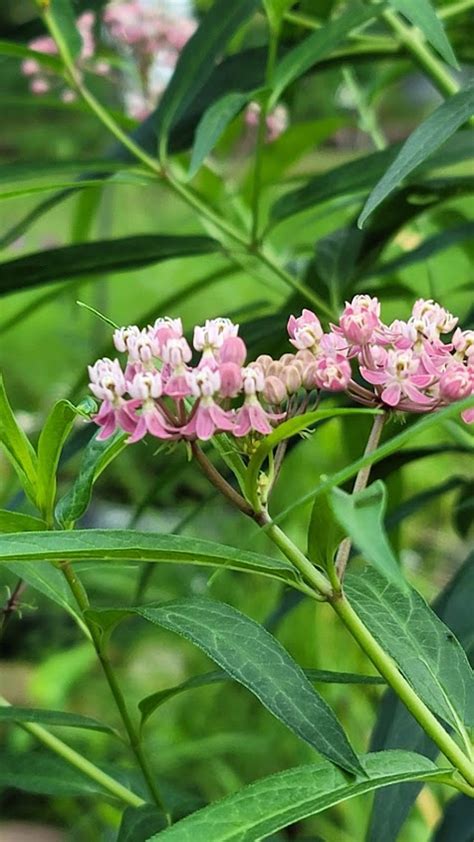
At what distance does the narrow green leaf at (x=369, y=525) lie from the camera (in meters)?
0.24

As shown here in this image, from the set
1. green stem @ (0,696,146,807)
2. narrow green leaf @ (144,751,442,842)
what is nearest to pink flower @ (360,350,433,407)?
narrow green leaf @ (144,751,442,842)

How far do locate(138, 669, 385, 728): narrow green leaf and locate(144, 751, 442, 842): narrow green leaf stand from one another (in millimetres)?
36

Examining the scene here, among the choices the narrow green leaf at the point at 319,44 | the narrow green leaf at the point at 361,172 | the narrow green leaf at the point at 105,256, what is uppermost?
the narrow green leaf at the point at 105,256

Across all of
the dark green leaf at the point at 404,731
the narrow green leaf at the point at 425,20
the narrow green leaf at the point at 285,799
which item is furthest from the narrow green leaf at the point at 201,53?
the narrow green leaf at the point at 285,799

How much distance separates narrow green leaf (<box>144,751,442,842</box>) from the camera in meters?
0.30

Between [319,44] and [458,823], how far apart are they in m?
0.39

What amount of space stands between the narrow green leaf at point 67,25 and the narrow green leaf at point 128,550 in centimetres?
43

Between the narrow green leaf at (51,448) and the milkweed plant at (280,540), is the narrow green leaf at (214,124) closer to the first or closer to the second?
→ the milkweed plant at (280,540)

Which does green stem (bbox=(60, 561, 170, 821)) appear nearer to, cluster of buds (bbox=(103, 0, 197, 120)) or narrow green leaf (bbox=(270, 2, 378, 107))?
narrow green leaf (bbox=(270, 2, 378, 107))

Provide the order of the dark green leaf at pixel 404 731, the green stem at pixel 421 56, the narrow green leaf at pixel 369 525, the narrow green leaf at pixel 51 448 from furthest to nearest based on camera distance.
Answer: the green stem at pixel 421 56
the dark green leaf at pixel 404 731
the narrow green leaf at pixel 51 448
the narrow green leaf at pixel 369 525

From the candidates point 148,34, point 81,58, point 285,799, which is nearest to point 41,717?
point 285,799

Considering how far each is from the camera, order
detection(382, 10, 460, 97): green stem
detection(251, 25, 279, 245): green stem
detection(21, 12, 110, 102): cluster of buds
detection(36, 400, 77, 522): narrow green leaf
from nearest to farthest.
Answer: detection(36, 400, 77, 522): narrow green leaf, detection(251, 25, 279, 245): green stem, detection(382, 10, 460, 97): green stem, detection(21, 12, 110, 102): cluster of buds

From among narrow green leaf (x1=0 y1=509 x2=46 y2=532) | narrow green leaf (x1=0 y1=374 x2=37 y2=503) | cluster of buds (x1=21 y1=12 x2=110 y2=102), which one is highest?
cluster of buds (x1=21 y1=12 x2=110 y2=102)

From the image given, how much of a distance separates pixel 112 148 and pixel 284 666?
0.55m
